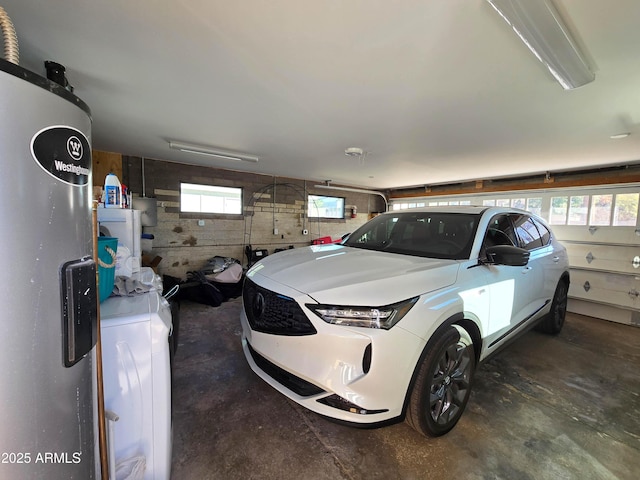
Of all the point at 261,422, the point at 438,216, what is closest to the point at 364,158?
the point at 438,216

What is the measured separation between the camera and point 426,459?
156 cm

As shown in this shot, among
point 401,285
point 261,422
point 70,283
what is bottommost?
point 261,422

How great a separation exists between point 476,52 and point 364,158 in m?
2.76

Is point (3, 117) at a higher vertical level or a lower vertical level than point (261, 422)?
higher

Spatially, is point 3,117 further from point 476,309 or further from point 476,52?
point 476,309

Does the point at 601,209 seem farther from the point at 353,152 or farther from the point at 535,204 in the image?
the point at 353,152

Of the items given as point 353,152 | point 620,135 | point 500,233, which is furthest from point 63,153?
point 620,135

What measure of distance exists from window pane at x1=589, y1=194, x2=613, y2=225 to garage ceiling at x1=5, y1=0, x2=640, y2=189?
4.72 ft

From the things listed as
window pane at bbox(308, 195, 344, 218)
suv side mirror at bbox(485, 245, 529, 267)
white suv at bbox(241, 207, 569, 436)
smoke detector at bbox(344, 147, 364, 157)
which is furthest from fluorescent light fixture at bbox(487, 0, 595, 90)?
window pane at bbox(308, 195, 344, 218)

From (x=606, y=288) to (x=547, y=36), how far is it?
4829 millimetres

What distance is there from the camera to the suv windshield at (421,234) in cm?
210

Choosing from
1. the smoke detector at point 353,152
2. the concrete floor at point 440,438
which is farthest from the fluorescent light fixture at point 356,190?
the concrete floor at point 440,438

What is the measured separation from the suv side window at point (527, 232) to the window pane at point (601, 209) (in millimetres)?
2824

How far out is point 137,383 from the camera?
1.18m
